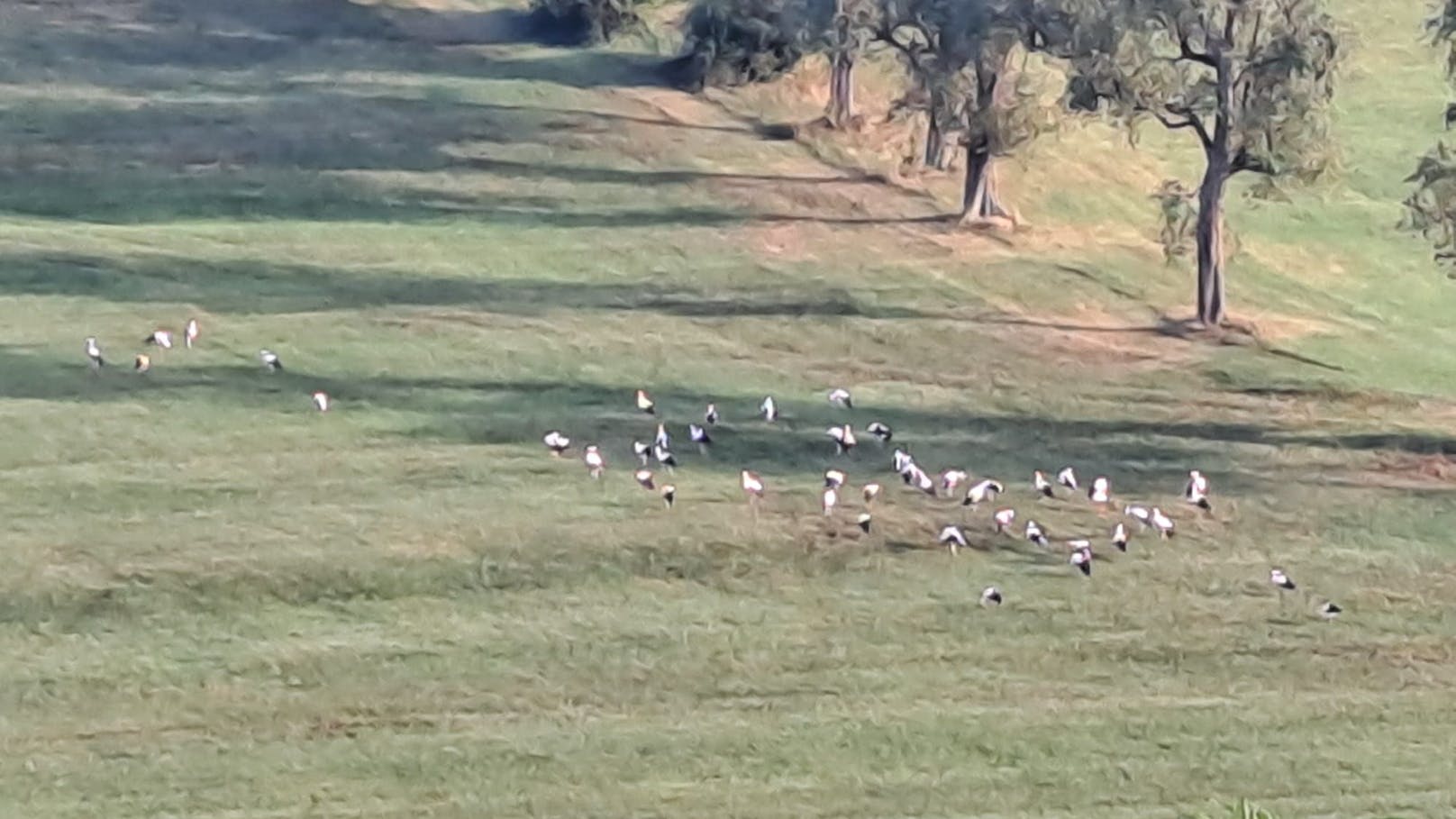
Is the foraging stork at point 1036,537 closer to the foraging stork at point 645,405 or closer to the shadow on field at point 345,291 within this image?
the foraging stork at point 645,405

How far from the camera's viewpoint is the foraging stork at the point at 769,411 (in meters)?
42.3

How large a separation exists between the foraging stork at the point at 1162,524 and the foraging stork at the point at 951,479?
11.3 ft

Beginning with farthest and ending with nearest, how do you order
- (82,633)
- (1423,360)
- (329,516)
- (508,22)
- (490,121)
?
(508,22)
(490,121)
(1423,360)
(329,516)
(82,633)

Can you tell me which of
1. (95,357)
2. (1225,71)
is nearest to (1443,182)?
(1225,71)

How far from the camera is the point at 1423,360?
52125 millimetres

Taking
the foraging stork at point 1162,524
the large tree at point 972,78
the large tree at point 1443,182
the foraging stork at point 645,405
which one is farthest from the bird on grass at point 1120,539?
the large tree at point 972,78

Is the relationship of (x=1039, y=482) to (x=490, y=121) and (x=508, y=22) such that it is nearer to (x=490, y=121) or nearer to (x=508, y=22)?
(x=490, y=121)

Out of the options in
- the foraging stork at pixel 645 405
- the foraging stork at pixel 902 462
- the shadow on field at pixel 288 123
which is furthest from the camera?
the shadow on field at pixel 288 123

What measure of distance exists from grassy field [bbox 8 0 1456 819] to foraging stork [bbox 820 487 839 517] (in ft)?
1.20

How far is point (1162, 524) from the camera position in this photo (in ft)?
121

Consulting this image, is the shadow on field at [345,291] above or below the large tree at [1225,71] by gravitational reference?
below

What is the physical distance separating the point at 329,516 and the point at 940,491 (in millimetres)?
10522

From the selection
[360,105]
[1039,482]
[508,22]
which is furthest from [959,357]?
[508,22]

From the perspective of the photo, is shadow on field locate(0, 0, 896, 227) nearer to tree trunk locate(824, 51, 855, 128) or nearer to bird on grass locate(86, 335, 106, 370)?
tree trunk locate(824, 51, 855, 128)
